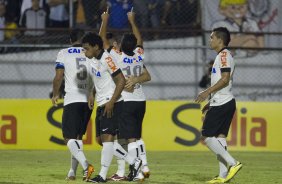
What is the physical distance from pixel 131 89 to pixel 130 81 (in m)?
0.17

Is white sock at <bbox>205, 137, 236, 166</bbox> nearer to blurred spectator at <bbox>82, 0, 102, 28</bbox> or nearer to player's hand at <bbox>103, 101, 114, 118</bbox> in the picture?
player's hand at <bbox>103, 101, 114, 118</bbox>

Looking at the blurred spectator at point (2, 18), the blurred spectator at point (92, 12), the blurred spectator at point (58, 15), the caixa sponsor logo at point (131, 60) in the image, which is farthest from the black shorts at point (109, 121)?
the blurred spectator at point (58, 15)

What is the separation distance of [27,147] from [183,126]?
3630mm

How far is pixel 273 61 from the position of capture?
23.7 metres

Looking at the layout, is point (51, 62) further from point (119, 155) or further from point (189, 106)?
point (119, 155)

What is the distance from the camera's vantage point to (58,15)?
24109 mm

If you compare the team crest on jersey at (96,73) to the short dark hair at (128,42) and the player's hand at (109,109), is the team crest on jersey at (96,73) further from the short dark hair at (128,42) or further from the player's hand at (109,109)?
the short dark hair at (128,42)

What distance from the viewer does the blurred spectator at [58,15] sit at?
2402cm

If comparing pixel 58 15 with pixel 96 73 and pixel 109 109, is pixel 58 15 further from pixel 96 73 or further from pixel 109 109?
pixel 109 109

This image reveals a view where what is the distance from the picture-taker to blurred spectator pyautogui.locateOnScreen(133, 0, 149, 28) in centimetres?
2377

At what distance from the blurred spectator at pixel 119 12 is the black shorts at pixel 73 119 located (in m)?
9.79

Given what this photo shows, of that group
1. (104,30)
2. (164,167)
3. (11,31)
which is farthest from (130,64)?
(11,31)

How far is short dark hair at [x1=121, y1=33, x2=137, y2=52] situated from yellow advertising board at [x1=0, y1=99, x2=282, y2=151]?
7440mm

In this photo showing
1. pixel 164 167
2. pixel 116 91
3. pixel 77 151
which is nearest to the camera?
pixel 116 91
